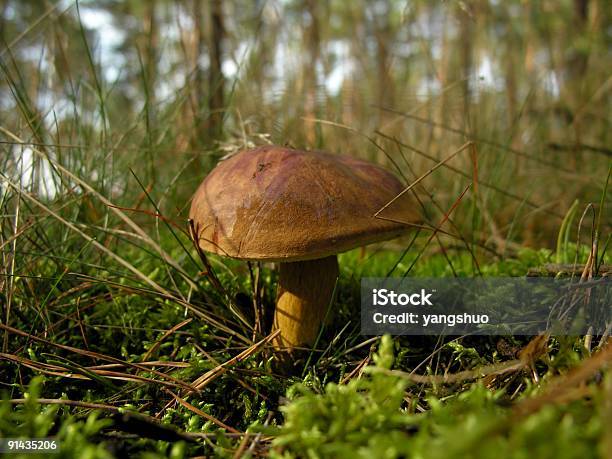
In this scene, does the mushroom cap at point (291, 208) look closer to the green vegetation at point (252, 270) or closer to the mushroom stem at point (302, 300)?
the green vegetation at point (252, 270)

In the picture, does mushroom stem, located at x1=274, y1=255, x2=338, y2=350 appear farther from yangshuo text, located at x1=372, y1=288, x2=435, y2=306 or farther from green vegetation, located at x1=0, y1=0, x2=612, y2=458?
yangshuo text, located at x1=372, y1=288, x2=435, y2=306

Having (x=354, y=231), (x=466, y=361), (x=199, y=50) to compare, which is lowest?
(x=466, y=361)

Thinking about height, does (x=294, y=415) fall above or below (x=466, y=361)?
above

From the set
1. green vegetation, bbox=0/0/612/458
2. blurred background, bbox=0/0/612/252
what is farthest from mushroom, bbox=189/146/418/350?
blurred background, bbox=0/0/612/252

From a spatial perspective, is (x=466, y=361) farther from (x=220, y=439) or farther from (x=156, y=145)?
(x=156, y=145)

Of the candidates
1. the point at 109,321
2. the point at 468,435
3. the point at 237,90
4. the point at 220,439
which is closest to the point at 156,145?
the point at 237,90

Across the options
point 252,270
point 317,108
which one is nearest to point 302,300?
point 252,270

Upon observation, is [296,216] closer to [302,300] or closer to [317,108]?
[302,300]
